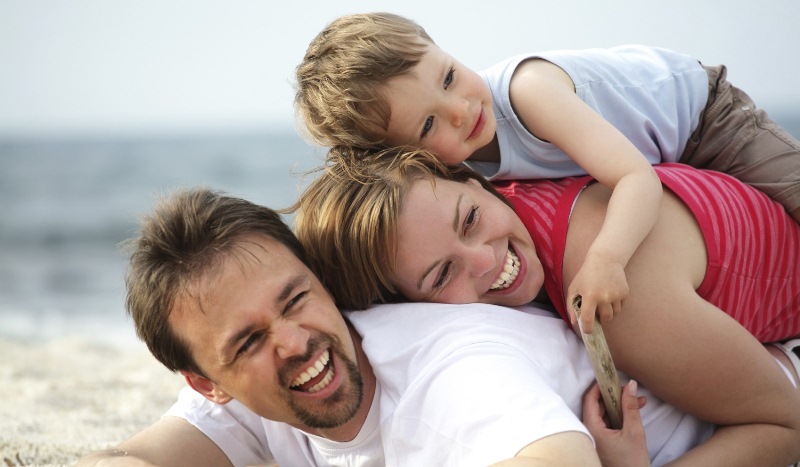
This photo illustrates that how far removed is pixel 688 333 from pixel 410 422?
76 cm

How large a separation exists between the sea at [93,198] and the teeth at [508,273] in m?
0.74

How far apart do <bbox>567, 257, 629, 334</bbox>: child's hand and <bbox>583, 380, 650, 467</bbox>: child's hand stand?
21 centimetres

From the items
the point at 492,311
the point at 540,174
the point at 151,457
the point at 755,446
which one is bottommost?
the point at 151,457

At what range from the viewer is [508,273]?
2.50 m

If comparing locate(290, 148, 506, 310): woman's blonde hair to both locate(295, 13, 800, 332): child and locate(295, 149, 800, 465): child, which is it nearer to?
locate(295, 149, 800, 465): child

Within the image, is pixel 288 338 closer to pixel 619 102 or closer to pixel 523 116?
pixel 523 116

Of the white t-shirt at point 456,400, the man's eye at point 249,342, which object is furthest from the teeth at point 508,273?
the man's eye at point 249,342

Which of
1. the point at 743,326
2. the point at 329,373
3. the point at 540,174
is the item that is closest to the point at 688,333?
the point at 743,326

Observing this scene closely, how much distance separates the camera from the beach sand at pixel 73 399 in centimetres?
359

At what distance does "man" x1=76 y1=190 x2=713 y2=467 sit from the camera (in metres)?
2.19

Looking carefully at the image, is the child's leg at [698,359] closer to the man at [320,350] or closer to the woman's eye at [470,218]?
the man at [320,350]

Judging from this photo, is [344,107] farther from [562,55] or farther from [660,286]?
[660,286]

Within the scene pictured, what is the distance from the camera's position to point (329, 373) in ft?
7.86

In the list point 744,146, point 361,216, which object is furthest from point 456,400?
point 744,146
